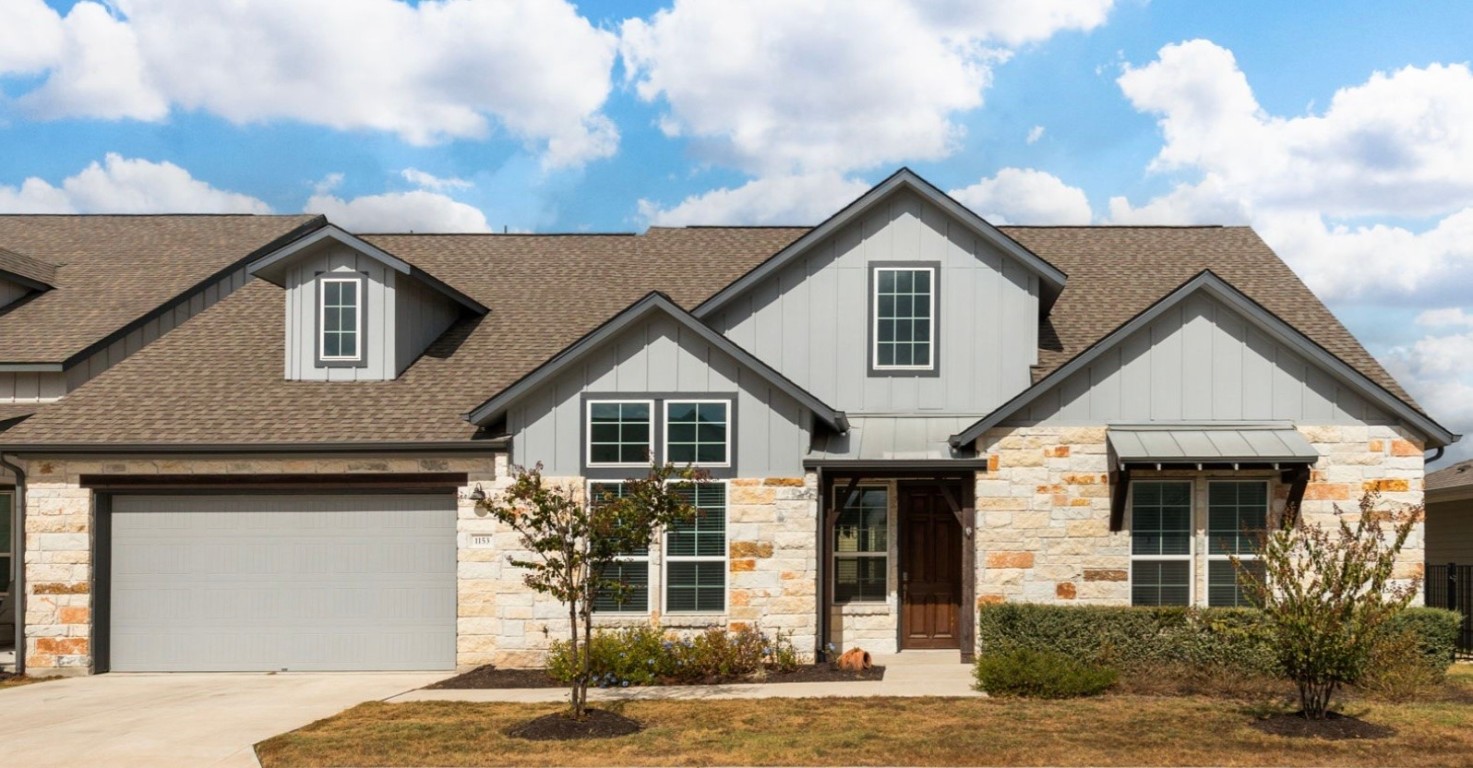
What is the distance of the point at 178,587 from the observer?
17.5m

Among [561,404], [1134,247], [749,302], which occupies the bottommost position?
[561,404]

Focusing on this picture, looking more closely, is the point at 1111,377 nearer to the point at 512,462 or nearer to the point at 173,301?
the point at 512,462

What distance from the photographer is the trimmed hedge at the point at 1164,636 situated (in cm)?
1488

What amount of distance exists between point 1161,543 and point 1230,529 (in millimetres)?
945

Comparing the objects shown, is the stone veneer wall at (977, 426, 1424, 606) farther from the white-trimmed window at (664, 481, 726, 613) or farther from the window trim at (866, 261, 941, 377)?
the white-trimmed window at (664, 481, 726, 613)

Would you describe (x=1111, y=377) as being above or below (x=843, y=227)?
below

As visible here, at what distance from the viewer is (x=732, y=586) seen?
1633 cm

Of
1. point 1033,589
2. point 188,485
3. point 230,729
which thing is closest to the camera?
point 230,729

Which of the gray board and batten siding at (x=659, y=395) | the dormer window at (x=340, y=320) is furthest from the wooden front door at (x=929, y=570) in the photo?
the dormer window at (x=340, y=320)

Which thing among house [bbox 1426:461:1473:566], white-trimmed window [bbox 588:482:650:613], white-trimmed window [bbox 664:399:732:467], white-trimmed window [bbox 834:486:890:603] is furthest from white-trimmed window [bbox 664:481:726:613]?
house [bbox 1426:461:1473:566]

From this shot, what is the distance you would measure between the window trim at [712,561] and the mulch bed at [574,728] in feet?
12.7

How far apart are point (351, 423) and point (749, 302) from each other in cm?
597

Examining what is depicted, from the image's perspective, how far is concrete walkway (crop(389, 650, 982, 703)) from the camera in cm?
1410

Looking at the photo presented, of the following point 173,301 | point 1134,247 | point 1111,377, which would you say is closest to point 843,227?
point 1111,377
